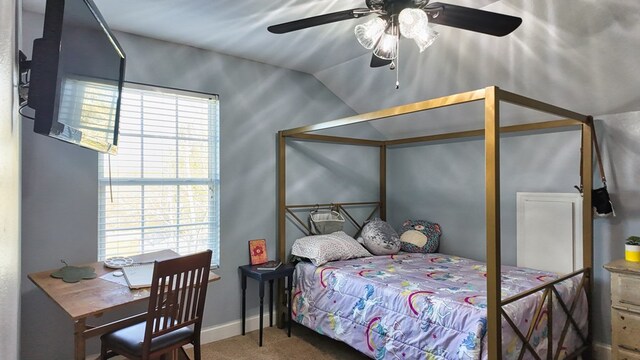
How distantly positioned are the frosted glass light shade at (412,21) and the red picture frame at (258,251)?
2.38 m

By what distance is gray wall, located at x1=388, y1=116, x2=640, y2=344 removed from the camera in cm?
271

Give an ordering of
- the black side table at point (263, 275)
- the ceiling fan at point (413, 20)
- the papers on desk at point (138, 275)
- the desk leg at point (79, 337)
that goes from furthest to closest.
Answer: the black side table at point (263, 275) < the papers on desk at point (138, 275) < the desk leg at point (79, 337) < the ceiling fan at point (413, 20)

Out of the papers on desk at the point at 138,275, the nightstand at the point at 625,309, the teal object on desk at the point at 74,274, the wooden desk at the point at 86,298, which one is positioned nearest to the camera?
the wooden desk at the point at 86,298

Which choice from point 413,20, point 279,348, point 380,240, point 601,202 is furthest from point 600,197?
point 279,348

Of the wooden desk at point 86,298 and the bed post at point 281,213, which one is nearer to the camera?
the wooden desk at point 86,298

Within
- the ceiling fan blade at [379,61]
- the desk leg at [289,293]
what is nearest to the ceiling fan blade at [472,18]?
the ceiling fan blade at [379,61]

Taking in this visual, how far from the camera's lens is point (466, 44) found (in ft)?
8.65

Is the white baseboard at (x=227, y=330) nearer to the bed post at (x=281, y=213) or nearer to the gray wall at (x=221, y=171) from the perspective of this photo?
the gray wall at (x=221, y=171)

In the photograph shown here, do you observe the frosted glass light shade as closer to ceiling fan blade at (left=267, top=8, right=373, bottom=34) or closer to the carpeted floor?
ceiling fan blade at (left=267, top=8, right=373, bottom=34)

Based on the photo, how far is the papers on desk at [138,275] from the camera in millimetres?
1996

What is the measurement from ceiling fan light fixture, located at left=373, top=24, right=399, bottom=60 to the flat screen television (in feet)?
4.11

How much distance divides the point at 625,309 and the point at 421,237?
1.72 meters

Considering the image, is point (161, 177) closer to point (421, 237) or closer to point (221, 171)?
point (221, 171)

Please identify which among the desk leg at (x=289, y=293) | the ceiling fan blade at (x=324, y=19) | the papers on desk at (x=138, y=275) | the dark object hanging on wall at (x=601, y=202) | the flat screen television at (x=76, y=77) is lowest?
the desk leg at (x=289, y=293)
